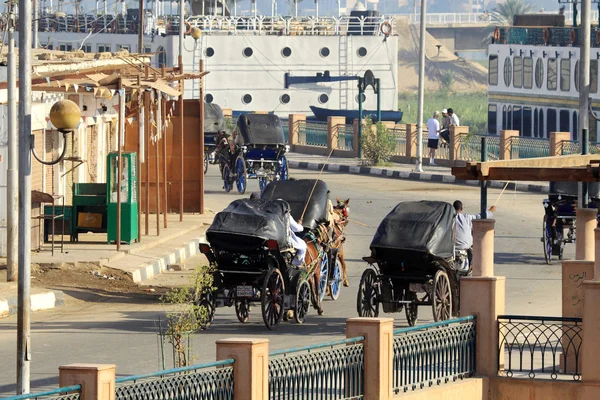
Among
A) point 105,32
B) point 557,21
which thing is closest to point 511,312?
point 557,21

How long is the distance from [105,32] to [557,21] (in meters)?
26.7

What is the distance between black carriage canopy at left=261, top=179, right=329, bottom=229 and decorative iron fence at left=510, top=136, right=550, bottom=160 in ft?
62.1

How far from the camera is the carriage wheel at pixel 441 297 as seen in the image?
53.9ft

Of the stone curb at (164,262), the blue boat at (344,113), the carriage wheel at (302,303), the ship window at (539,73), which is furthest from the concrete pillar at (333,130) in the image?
the carriage wheel at (302,303)

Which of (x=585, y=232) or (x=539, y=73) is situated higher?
(x=539, y=73)

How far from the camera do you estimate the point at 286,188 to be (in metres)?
19.6

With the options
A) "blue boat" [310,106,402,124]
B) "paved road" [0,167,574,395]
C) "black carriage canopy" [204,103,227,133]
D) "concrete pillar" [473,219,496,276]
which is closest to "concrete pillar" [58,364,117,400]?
"paved road" [0,167,574,395]

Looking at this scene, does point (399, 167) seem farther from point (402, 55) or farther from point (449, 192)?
point (402, 55)

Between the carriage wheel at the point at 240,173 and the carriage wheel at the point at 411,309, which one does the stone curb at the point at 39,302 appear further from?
the carriage wheel at the point at 240,173

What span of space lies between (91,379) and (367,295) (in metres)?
7.39

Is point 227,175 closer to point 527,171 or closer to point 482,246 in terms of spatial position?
point 527,171

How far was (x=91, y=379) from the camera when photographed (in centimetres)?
963

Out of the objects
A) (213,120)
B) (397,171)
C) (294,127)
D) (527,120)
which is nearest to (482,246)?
(213,120)

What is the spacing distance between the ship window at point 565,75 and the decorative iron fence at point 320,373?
34528 millimetres
